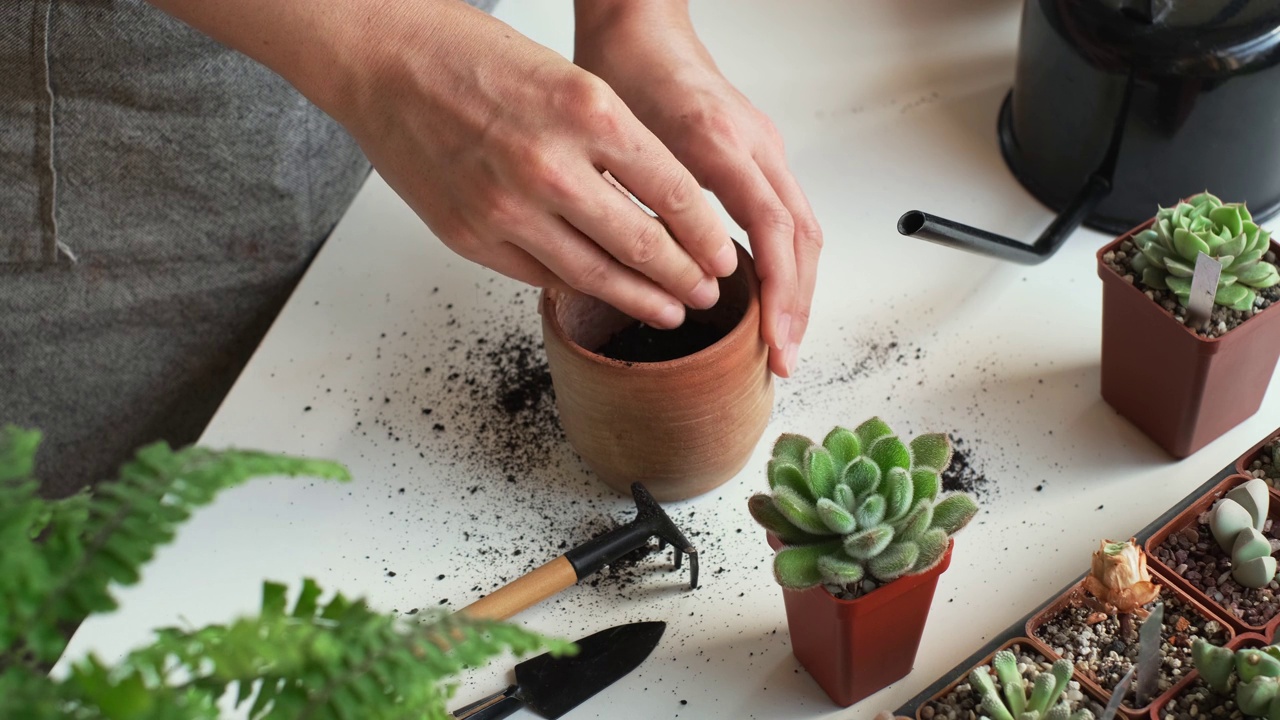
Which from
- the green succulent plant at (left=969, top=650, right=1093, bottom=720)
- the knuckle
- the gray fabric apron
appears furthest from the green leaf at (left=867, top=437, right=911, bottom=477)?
the gray fabric apron

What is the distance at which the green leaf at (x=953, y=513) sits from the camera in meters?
0.66

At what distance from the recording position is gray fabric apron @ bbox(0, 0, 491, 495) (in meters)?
1.04

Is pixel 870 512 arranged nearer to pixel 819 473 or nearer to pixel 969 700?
pixel 819 473

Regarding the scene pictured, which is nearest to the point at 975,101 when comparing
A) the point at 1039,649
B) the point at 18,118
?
the point at 1039,649

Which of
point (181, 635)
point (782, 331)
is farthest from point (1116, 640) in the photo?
point (181, 635)

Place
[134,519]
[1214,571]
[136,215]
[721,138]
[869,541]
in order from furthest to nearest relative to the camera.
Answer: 1. [136,215]
2. [721,138]
3. [1214,571]
4. [869,541]
5. [134,519]

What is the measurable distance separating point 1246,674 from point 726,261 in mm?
431

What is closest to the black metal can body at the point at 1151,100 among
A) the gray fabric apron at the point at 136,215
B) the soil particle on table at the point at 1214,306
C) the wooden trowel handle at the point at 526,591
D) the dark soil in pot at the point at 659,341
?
the soil particle on table at the point at 1214,306

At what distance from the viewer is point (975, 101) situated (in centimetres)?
119

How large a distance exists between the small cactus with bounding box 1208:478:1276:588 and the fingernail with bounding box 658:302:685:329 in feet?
1.33

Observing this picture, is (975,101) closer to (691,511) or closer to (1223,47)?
(1223,47)

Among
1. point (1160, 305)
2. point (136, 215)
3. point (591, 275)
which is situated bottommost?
point (1160, 305)

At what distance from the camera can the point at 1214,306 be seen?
0.81 m

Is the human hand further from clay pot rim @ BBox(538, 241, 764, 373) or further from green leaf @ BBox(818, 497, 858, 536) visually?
green leaf @ BBox(818, 497, 858, 536)
